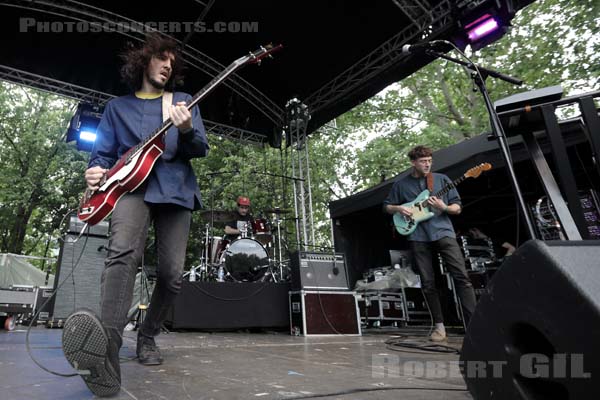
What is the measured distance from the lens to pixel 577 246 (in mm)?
735

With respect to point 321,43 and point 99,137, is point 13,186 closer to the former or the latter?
point 321,43

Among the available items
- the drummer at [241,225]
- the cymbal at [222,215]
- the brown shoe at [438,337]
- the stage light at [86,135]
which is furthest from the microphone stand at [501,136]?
the stage light at [86,135]

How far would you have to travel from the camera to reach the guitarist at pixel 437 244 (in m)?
3.76

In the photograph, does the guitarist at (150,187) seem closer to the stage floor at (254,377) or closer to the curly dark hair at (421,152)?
the stage floor at (254,377)

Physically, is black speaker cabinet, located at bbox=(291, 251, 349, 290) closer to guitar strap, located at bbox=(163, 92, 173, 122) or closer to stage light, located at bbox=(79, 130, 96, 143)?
guitar strap, located at bbox=(163, 92, 173, 122)

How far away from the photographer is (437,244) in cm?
398

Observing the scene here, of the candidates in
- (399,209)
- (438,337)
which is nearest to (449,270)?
(438,337)

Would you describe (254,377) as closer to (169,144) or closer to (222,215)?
(169,144)

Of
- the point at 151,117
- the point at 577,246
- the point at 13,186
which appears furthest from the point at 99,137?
the point at 13,186

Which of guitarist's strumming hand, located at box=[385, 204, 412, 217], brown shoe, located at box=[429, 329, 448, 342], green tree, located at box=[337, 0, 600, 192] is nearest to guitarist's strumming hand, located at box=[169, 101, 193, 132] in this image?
guitarist's strumming hand, located at box=[385, 204, 412, 217]

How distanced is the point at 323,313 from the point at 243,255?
75.2 inches

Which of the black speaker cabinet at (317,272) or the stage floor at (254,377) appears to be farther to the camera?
the black speaker cabinet at (317,272)

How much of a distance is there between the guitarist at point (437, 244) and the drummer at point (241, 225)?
367cm

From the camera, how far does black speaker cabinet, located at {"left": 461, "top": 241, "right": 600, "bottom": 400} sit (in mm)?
646
